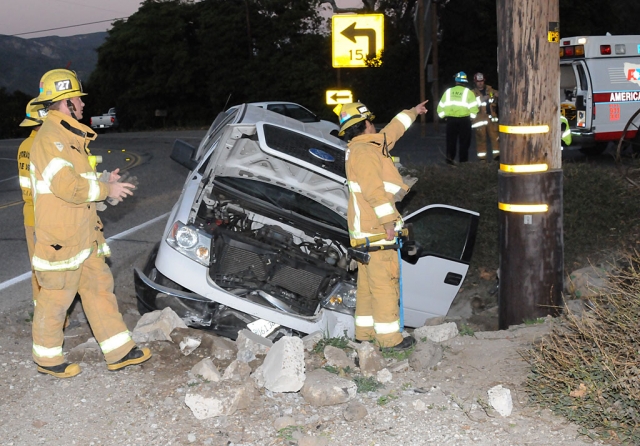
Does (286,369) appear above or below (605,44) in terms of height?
below

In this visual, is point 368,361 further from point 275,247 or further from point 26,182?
point 26,182

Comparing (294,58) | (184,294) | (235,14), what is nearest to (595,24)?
(294,58)

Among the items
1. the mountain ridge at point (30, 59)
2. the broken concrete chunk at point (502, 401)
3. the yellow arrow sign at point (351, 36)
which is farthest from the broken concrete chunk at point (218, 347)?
the mountain ridge at point (30, 59)

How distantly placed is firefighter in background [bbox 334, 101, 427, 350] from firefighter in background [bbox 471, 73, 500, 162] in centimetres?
762

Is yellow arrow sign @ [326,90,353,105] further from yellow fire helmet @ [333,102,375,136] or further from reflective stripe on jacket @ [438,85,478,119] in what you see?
yellow fire helmet @ [333,102,375,136]

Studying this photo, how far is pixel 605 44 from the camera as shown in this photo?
50.9 feet

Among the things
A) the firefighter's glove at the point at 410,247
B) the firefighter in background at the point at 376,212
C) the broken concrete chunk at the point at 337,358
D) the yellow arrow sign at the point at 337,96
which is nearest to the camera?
the broken concrete chunk at the point at 337,358

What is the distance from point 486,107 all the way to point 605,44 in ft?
12.7

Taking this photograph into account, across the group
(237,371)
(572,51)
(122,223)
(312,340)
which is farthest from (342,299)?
(572,51)

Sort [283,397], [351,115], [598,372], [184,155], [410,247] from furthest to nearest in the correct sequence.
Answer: [184,155] → [410,247] → [351,115] → [283,397] → [598,372]

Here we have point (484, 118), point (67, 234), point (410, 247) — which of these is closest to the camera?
point (67, 234)

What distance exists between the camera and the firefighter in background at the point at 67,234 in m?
4.71

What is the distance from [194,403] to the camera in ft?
14.0

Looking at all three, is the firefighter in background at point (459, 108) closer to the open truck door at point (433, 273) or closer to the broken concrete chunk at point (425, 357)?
the open truck door at point (433, 273)
